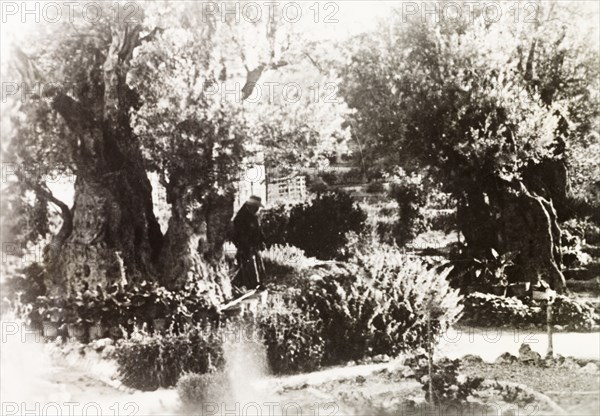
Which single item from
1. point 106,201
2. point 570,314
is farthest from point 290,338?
point 570,314

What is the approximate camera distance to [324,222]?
110 inches

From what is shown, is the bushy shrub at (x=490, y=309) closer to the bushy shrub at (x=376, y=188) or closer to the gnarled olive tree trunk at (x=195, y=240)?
the bushy shrub at (x=376, y=188)

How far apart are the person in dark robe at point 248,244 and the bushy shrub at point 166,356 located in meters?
0.29

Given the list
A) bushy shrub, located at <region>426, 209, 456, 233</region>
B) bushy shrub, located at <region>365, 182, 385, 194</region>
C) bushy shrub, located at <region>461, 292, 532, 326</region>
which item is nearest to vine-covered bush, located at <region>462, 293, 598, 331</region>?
bushy shrub, located at <region>461, 292, 532, 326</region>

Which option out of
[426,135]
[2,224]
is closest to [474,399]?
[426,135]

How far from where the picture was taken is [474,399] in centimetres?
290

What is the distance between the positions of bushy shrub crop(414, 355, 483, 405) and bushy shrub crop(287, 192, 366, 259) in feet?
2.30

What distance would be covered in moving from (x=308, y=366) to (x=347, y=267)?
0.49 m

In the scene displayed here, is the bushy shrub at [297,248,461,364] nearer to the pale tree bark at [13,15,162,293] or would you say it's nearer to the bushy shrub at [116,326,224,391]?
the bushy shrub at [116,326,224,391]

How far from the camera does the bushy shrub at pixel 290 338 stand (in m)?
2.87

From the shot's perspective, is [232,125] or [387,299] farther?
[387,299]

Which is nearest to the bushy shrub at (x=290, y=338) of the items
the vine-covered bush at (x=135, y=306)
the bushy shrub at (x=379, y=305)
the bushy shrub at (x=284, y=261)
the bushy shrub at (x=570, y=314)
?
the bushy shrub at (x=379, y=305)

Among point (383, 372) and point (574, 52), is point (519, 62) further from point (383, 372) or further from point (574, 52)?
point (383, 372)

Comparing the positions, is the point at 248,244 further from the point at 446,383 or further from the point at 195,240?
the point at 446,383
